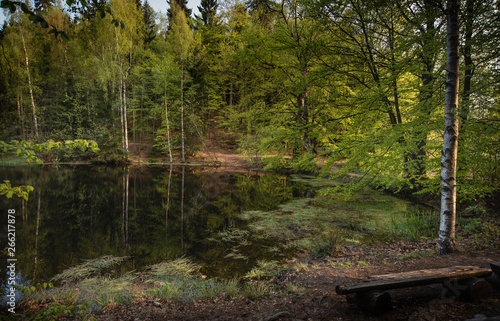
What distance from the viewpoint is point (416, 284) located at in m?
3.01

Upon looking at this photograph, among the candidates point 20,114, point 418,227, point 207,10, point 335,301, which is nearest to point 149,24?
point 207,10

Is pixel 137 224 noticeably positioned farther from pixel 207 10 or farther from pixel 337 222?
pixel 207 10

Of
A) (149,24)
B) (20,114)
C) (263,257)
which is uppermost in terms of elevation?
(149,24)

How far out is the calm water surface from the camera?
5.80 metres

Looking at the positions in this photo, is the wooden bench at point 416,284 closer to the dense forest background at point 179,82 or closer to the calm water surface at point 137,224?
the calm water surface at point 137,224

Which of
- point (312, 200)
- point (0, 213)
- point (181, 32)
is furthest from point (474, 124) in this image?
point (181, 32)

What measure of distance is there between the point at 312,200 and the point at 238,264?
23.4 ft

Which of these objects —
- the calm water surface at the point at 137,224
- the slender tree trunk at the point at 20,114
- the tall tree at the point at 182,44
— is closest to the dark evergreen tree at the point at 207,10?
the tall tree at the point at 182,44

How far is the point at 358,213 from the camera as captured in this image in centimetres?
960

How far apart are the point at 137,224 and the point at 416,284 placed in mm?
8072

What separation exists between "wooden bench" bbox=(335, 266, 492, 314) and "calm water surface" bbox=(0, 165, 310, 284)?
2.77 meters

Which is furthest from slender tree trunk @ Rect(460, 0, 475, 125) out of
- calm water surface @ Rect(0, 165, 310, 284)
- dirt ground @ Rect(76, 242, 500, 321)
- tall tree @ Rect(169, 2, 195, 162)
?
tall tree @ Rect(169, 2, 195, 162)

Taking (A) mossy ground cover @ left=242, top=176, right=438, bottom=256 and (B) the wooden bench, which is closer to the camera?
(B) the wooden bench

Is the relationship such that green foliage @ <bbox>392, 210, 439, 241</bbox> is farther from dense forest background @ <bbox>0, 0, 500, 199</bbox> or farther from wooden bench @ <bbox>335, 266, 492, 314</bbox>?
wooden bench @ <bbox>335, 266, 492, 314</bbox>
